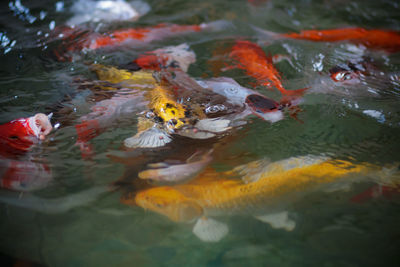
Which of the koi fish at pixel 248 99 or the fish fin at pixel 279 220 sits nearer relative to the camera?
the fish fin at pixel 279 220

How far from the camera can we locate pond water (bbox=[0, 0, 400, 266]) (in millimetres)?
851

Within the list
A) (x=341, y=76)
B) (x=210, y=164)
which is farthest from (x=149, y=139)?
(x=341, y=76)

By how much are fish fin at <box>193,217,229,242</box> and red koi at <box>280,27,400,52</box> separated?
1531 millimetres

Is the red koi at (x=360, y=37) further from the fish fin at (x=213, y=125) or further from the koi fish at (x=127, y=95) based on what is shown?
the fish fin at (x=213, y=125)

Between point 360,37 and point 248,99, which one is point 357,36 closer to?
point 360,37

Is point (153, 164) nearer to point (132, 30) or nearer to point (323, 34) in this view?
point (132, 30)

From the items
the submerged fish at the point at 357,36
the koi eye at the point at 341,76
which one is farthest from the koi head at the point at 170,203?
the submerged fish at the point at 357,36

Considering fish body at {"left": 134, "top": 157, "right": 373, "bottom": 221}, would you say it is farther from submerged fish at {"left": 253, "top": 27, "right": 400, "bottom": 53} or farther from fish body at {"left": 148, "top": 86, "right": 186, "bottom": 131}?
submerged fish at {"left": 253, "top": 27, "right": 400, "bottom": 53}

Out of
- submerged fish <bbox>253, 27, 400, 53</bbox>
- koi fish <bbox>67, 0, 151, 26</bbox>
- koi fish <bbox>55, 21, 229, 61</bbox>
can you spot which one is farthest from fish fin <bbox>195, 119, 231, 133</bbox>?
koi fish <bbox>67, 0, 151, 26</bbox>

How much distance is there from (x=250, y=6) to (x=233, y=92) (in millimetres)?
1513

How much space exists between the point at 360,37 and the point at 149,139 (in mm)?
1597

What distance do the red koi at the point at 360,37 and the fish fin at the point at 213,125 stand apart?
3.74 feet

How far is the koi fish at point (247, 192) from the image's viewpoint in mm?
928

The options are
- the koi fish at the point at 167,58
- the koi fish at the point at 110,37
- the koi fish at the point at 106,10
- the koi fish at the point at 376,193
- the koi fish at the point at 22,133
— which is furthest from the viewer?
the koi fish at the point at 106,10
